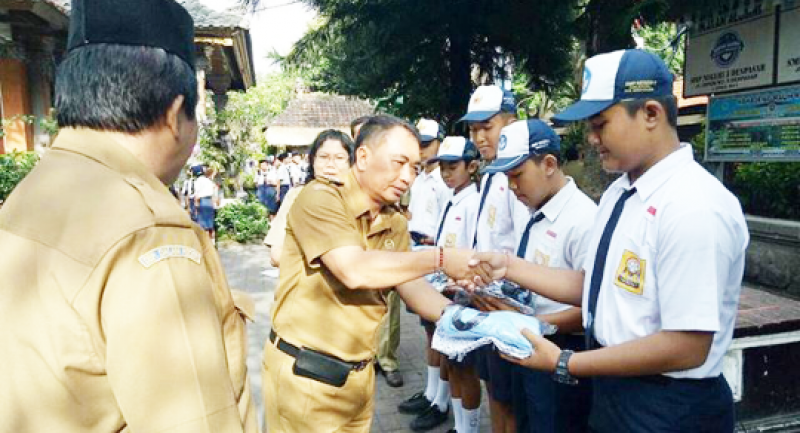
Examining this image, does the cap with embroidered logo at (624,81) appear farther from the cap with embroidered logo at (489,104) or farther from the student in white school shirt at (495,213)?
the cap with embroidered logo at (489,104)

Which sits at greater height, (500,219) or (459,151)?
(459,151)

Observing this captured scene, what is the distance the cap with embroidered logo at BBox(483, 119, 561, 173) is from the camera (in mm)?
2699

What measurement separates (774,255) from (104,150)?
6031mm

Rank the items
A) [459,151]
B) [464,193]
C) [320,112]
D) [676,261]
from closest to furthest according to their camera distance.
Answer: [676,261] → [464,193] → [459,151] → [320,112]

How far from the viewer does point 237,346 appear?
3.98ft

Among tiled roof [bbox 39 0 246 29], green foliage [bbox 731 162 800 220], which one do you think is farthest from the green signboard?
tiled roof [bbox 39 0 246 29]

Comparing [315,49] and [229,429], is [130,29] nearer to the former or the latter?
[229,429]

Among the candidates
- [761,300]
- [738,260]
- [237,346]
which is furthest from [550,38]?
[237,346]

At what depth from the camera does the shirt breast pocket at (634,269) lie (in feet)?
5.65

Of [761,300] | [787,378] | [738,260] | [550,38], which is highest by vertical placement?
[550,38]

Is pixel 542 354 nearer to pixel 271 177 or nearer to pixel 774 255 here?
pixel 774 255

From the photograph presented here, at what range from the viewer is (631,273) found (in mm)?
1764

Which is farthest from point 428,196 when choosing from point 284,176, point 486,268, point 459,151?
point 284,176

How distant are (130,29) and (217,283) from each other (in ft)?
1.63
